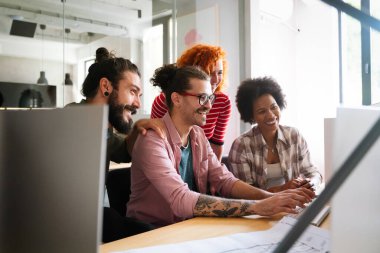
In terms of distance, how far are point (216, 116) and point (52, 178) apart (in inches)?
76.9

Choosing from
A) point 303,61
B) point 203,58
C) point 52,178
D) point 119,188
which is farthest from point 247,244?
point 303,61

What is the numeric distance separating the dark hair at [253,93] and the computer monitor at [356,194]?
1.77 meters

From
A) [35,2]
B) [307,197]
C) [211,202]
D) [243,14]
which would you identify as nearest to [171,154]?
[211,202]

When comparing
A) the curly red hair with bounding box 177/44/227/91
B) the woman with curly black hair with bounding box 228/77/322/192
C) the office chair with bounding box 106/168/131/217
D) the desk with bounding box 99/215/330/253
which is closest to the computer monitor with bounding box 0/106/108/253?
the desk with bounding box 99/215/330/253

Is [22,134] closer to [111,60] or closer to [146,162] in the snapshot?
[146,162]

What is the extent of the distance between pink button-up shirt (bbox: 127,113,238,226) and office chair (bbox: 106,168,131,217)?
0.22ft

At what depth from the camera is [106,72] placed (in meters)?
1.88

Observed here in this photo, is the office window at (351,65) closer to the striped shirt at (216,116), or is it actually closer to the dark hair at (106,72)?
the striped shirt at (216,116)

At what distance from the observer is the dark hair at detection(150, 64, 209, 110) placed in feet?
5.79

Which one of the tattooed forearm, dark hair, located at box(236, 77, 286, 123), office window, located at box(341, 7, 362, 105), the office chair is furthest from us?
office window, located at box(341, 7, 362, 105)

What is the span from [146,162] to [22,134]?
906 mm

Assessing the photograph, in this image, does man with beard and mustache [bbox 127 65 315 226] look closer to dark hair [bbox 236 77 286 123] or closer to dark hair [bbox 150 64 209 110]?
dark hair [bbox 150 64 209 110]

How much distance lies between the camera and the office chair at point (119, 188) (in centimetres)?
164

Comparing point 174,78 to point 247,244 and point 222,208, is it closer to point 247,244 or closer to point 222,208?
point 222,208
